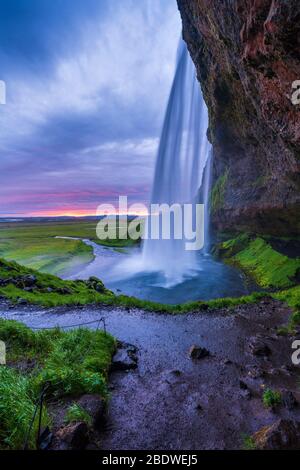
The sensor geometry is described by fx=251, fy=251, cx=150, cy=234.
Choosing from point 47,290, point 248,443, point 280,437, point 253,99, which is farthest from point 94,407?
point 253,99

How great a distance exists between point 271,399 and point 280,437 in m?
1.61

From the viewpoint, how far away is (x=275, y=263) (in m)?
25.5

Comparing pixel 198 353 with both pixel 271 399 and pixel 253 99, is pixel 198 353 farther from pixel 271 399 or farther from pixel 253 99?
pixel 253 99

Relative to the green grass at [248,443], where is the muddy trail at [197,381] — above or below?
below

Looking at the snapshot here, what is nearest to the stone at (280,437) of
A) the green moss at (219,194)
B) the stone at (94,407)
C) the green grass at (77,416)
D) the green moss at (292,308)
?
the stone at (94,407)

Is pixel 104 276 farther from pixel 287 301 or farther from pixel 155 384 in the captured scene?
pixel 155 384

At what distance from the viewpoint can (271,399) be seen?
248 inches

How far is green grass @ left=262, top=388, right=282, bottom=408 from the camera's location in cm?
625

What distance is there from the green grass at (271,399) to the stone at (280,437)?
1117 mm

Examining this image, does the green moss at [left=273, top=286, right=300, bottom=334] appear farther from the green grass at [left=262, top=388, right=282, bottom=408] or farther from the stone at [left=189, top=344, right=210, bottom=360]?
the green grass at [left=262, top=388, right=282, bottom=408]

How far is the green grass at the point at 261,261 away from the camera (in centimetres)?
2233

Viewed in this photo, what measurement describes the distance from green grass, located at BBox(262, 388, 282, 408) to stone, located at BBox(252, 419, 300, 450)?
112 cm

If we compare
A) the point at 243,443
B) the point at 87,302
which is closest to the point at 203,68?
the point at 87,302

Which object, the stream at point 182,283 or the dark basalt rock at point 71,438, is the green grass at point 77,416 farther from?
the stream at point 182,283
